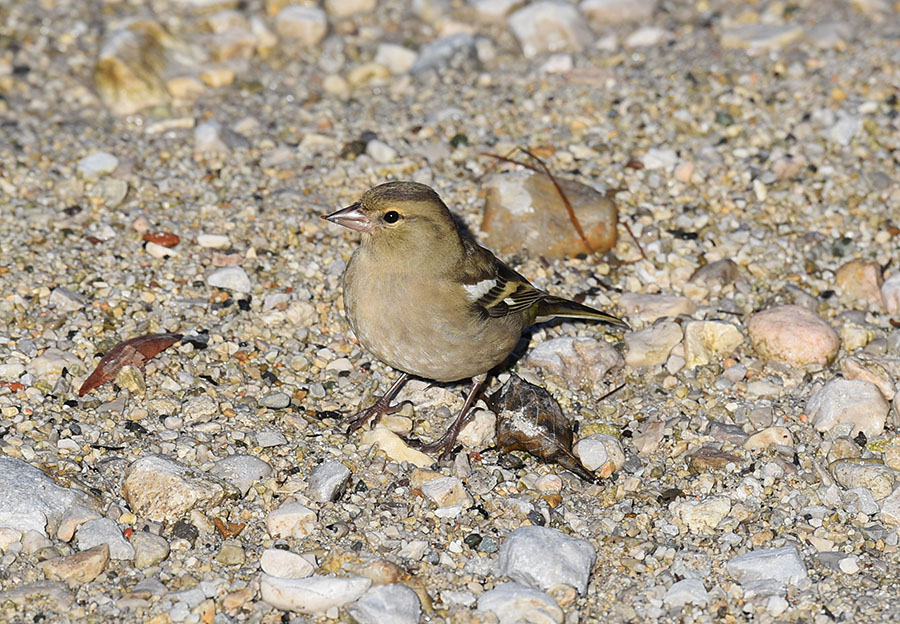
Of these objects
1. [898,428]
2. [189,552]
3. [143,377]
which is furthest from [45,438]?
[898,428]

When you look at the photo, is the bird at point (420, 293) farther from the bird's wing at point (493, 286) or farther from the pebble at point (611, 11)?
the pebble at point (611, 11)

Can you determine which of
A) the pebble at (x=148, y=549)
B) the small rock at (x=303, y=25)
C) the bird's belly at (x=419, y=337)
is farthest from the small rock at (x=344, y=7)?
the pebble at (x=148, y=549)

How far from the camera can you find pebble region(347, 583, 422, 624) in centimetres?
428

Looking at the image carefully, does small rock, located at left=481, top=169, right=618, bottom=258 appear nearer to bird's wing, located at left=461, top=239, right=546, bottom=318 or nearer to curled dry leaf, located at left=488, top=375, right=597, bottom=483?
bird's wing, located at left=461, top=239, right=546, bottom=318

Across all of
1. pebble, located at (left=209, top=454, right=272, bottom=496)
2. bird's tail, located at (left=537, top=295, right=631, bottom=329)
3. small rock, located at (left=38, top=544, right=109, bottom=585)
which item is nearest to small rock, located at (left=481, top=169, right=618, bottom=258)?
bird's tail, located at (left=537, top=295, right=631, bottom=329)

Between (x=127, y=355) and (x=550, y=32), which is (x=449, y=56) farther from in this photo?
(x=127, y=355)

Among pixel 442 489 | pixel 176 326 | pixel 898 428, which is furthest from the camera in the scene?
pixel 176 326

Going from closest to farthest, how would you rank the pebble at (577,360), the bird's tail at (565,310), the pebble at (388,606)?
the pebble at (388,606)
the bird's tail at (565,310)
the pebble at (577,360)

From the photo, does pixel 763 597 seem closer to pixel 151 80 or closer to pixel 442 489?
pixel 442 489

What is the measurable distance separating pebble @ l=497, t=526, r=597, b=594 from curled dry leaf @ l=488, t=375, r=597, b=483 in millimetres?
568

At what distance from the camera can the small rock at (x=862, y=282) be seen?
6301mm

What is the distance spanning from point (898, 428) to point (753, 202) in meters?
1.97

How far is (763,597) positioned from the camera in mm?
4492

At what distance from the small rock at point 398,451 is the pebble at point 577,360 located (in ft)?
3.18
